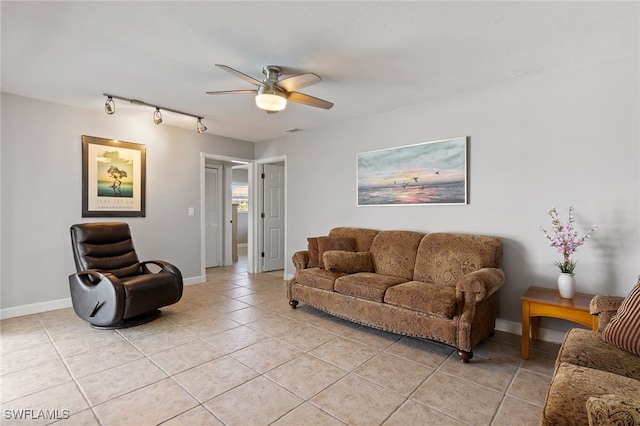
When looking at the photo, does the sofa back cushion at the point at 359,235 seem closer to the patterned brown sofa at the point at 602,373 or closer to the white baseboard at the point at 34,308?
the patterned brown sofa at the point at 602,373

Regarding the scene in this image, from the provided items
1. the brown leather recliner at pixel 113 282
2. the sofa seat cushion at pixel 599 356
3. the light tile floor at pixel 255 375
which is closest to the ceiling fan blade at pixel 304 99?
the light tile floor at pixel 255 375

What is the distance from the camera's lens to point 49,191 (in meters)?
3.65

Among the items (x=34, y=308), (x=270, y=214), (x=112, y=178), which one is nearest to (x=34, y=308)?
(x=34, y=308)

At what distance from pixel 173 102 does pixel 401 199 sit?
2892 millimetres

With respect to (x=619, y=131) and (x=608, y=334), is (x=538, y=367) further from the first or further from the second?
(x=619, y=131)

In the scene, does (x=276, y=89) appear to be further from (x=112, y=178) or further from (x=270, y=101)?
(x=112, y=178)

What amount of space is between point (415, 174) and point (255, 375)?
2.68 meters

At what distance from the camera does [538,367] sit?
2381 millimetres

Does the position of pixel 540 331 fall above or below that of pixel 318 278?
below

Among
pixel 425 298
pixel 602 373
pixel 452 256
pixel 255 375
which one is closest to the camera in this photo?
pixel 602 373

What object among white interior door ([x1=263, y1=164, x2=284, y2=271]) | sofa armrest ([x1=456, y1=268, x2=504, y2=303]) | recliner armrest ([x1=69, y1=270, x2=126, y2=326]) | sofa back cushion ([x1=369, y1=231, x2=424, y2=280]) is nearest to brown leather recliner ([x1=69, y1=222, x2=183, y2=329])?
recliner armrest ([x1=69, y1=270, x2=126, y2=326])

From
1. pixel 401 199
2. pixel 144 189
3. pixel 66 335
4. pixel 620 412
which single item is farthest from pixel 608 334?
pixel 144 189

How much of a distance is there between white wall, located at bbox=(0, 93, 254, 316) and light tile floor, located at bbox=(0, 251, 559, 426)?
1.75ft

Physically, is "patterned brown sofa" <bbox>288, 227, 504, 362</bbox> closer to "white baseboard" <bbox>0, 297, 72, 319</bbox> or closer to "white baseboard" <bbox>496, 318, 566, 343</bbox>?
"white baseboard" <bbox>496, 318, 566, 343</bbox>
